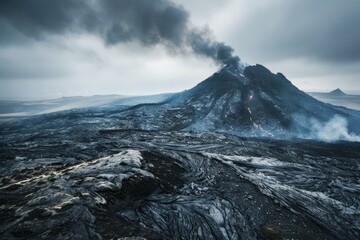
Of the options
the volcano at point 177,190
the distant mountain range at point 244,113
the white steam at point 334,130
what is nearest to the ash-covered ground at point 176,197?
the volcano at point 177,190

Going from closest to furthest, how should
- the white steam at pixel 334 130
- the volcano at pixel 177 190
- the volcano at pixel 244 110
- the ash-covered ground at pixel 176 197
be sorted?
the ash-covered ground at pixel 176 197 < the volcano at pixel 177 190 < the white steam at pixel 334 130 < the volcano at pixel 244 110

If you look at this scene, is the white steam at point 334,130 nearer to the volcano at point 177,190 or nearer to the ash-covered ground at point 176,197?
the volcano at point 177,190

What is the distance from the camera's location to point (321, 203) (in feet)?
44.3

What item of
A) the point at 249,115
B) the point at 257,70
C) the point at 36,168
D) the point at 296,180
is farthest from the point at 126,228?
the point at 257,70

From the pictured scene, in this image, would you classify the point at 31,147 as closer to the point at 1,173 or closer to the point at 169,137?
the point at 1,173

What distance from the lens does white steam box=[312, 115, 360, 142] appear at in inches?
1567

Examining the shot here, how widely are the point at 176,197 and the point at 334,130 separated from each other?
44.2 meters

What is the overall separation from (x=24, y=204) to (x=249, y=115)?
41729 mm

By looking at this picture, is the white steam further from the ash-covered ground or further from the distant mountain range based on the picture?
the ash-covered ground

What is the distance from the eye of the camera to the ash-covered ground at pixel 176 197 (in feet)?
28.8

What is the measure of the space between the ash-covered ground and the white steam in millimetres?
22362

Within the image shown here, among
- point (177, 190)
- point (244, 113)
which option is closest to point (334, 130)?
point (244, 113)

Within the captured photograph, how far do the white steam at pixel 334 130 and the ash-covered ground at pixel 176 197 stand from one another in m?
22.4

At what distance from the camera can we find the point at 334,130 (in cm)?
4328
